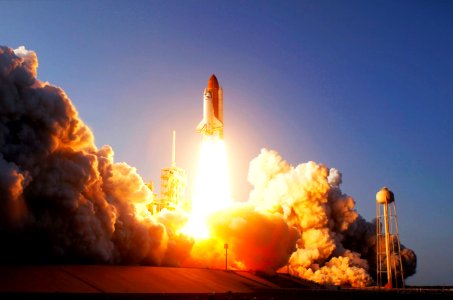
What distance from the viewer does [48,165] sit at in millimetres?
49094

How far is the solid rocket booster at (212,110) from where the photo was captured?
83.9 m

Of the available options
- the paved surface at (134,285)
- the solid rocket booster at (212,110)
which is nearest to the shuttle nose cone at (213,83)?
the solid rocket booster at (212,110)

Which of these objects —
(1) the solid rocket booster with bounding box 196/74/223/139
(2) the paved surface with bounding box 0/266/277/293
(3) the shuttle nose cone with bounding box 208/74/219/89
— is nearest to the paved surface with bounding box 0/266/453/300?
(2) the paved surface with bounding box 0/266/277/293

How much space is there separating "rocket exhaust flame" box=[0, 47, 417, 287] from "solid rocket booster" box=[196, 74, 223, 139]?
17 centimetres

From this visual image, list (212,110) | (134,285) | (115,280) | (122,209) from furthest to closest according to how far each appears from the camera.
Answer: (212,110)
(122,209)
(134,285)
(115,280)

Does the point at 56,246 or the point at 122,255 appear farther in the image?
the point at 122,255

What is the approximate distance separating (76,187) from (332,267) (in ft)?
162

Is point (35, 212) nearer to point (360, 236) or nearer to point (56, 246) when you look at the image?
point (56, 246)

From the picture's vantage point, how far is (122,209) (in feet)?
192

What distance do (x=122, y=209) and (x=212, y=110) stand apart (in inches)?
1166

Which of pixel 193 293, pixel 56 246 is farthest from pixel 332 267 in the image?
pixel 56 246

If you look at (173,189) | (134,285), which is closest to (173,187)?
(173,189)

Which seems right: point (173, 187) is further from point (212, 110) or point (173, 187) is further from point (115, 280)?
point (115, 280)

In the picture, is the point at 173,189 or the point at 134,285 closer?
the point at 134,285
